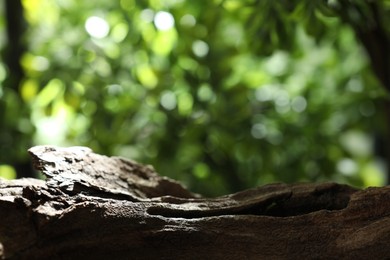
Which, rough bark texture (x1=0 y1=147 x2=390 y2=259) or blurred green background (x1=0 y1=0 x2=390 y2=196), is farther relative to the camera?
blurred green background (x1=0 y1=0 x2=390 y2=196)

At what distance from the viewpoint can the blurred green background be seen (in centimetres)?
127

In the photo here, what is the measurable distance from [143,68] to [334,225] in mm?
806

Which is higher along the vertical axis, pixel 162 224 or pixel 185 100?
pixel 185 100

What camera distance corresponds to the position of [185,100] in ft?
4.38

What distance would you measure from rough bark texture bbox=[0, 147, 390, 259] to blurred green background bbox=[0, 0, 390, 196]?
57 centimetres

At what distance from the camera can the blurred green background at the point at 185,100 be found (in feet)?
4.16

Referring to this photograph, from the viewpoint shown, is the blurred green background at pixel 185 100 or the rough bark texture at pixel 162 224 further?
the blurred green background at pixel 185 100

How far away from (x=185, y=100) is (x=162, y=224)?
724 mm

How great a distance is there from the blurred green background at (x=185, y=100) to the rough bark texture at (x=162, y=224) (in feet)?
1.87

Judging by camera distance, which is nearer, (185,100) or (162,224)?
(162,224)

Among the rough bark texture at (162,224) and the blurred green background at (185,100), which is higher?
the blurred green background at (185,100)

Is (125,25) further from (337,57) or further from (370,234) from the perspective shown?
(370,234)

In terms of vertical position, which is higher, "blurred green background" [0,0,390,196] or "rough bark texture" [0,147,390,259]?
"blurred green background" [0,0,390,196]

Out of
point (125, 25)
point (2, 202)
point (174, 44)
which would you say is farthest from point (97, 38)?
point (2, 202)
